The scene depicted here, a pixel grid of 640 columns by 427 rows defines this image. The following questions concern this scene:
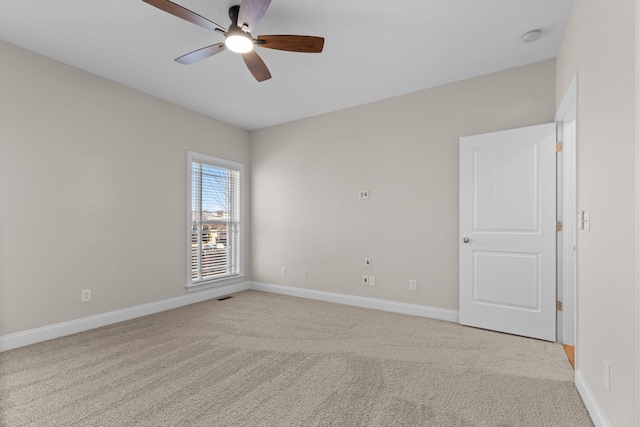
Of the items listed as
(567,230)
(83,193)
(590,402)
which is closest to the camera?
(590,402)

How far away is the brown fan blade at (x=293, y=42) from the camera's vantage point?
2.18 meters

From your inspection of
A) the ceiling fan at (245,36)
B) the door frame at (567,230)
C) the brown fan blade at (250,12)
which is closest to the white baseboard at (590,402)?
the door frame at (567,230)

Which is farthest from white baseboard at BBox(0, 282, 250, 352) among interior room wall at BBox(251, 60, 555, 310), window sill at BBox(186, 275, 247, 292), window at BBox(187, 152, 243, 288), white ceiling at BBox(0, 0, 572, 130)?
white ceiling at BBox(0, 0, 572, 130)

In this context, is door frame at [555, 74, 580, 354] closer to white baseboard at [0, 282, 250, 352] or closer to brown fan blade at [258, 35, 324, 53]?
brown fan blade at [258, 35, 324, 53]

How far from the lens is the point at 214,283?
451 cm

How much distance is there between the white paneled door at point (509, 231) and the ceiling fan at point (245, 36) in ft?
6.67

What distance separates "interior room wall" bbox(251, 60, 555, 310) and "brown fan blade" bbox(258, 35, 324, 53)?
1852 mm

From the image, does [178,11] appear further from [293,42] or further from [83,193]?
[83,193]

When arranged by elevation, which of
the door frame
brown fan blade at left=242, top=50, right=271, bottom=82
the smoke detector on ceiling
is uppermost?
the smoke detector on ceiling

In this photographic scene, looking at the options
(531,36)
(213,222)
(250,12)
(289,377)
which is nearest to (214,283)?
(213,222)

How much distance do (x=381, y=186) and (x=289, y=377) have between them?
2497mm

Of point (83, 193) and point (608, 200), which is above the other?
point (83, 193)

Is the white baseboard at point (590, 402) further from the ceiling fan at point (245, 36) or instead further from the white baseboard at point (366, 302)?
the ceiling fan at point (245, 36)

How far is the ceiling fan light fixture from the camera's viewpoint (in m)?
2.21
